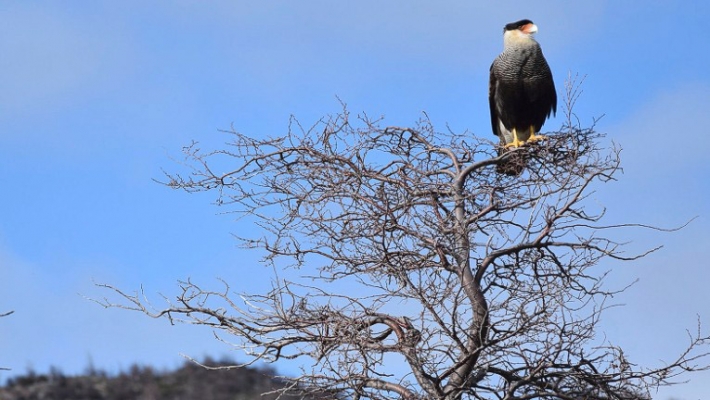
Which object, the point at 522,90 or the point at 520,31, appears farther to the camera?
the point at 520,31

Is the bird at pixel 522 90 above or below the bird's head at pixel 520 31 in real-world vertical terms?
below

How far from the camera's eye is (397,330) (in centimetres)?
589

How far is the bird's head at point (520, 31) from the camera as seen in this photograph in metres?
8.84

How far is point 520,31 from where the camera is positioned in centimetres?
893

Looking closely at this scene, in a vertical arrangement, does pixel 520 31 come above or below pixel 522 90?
above

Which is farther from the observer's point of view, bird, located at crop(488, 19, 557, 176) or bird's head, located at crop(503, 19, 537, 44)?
bird's head, located at crop(503, 19, 537, 44)

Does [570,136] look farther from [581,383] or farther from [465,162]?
[581,383]

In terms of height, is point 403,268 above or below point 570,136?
below

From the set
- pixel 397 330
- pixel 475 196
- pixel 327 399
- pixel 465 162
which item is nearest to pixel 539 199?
pixel 475 196

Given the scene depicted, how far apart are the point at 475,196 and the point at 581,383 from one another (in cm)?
148

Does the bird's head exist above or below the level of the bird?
above

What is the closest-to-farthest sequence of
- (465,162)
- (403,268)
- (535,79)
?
1. (403,268)
2. (465,162)
3. (535,79)

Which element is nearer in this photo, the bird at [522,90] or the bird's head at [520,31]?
the bird at [522,90]

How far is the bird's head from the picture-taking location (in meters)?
8.84
